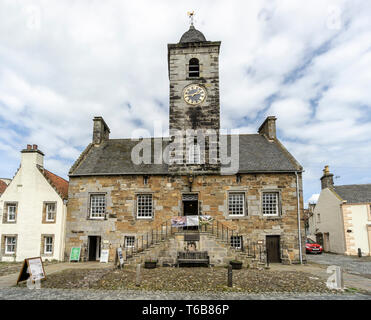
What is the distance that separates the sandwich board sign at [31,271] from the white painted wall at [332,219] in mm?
24364

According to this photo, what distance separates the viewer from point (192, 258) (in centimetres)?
1517

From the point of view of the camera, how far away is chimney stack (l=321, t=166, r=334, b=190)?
27216mm

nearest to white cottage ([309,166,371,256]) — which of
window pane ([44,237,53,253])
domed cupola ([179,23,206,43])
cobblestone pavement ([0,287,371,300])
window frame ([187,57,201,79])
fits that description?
cobblestone pavement ([0,287,371,300])

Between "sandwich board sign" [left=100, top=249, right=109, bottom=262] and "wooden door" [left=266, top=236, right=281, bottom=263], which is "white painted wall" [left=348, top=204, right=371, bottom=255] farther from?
"sandwich board sign" [left=100, top=249, right=109, bottom=262]

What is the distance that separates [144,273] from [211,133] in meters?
10.2

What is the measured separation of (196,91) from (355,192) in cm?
1895

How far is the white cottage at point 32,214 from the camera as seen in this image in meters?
18.2

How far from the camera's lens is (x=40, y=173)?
19.2 metres

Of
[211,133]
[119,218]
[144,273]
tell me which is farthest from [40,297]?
[211,133]

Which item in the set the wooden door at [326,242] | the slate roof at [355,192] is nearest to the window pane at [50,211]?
the slate roof at [355,192]

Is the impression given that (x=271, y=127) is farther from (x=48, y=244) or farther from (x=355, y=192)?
(x=48, y=244)

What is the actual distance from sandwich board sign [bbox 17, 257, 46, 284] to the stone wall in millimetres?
6705

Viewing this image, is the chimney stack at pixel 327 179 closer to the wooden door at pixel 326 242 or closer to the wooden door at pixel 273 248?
the wooden door at pixel 326 242
